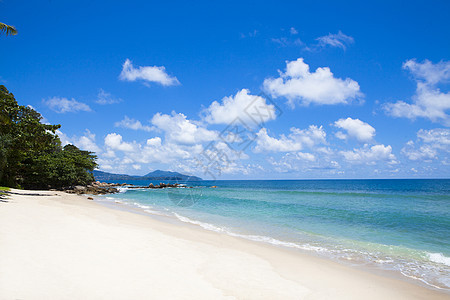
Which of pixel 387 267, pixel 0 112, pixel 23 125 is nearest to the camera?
pixel 387 267

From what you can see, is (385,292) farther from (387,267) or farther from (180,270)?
(180,270)

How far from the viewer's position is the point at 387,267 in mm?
7262

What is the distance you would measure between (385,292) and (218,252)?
166 inches

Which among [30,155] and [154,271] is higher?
[30,155]

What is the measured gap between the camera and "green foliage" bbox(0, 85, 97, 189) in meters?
15.2

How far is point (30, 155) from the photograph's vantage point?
88.5 feet

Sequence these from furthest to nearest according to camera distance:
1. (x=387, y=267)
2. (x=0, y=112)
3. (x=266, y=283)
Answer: (x=0, y=112) → (x=387, y=267) → (x=266, y=283)

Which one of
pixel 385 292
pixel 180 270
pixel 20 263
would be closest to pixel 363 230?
pixel 385 292

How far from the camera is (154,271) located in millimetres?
5125

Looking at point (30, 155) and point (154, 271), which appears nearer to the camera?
point (154, 271)

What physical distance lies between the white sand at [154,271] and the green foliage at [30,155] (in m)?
10.5

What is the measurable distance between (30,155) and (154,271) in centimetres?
2947

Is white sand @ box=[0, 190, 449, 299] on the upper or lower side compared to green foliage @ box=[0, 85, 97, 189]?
lower

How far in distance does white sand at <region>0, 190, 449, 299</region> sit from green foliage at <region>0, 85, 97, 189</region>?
10.5 meters
